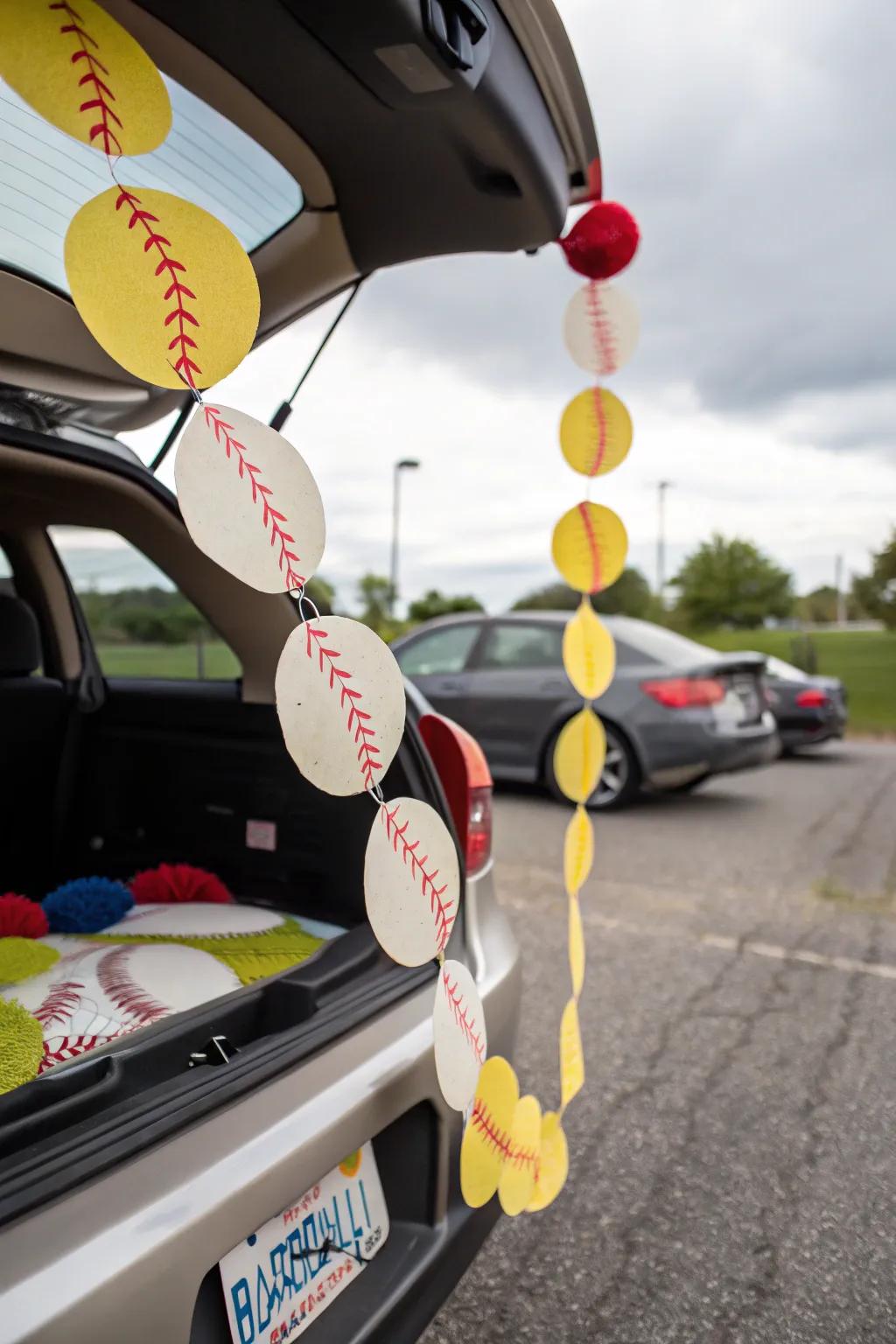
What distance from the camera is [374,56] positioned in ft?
3.66

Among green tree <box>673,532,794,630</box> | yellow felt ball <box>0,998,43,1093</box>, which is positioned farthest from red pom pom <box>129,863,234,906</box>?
green tree <box>673,532,794,630</box>

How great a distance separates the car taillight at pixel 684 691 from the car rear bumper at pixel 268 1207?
16.7 feet

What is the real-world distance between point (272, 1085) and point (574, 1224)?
47.5 inches

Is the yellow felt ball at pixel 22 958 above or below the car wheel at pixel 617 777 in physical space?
above

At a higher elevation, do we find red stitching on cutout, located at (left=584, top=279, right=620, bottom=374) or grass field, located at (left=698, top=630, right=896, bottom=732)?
red stitching on cutout, located at (left=584, top=279, right=620, bottom=374)

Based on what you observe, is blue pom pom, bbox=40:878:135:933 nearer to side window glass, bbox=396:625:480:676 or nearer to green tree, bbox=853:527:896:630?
side window glass, bbox=396:625:480:676

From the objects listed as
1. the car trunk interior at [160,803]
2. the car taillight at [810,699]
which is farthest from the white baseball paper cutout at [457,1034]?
the car taillight at [810,699]

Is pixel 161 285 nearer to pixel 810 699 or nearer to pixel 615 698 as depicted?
pixel 615 698

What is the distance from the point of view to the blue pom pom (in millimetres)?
2117

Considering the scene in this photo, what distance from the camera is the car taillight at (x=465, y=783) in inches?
77.0

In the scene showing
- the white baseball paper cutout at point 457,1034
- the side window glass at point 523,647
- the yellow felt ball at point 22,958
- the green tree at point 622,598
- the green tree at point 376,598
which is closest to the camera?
the white baseball paper cutout at point 457,1034

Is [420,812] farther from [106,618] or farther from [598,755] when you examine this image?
[106,618]

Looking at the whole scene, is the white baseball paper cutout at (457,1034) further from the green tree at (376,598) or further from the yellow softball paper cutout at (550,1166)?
the green tree at (376,598)

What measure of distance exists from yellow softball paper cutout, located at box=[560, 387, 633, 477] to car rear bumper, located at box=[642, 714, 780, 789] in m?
4.82
